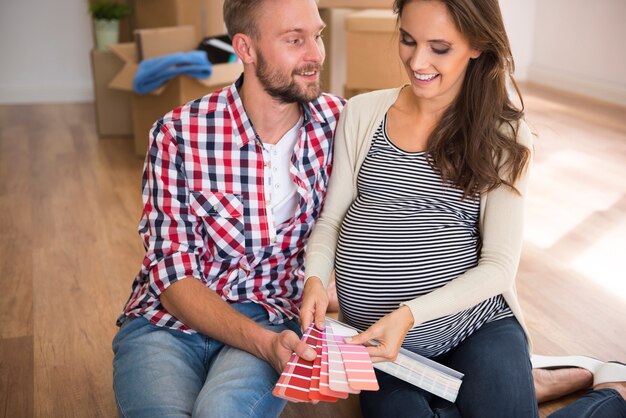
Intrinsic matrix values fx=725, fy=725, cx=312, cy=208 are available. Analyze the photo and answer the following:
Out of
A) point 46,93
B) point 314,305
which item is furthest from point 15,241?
point 46,93

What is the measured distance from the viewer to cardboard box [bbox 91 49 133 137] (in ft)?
13.1

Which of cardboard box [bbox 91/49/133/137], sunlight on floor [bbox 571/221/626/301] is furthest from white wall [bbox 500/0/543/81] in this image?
sunlight on floor [bbox 571/221/626/301]

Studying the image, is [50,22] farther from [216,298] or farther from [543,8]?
[216,298]

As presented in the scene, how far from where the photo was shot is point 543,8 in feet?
17.5

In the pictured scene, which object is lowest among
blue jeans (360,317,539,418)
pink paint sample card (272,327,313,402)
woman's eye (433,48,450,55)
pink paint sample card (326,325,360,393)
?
blue jeans (360,317,539,418)

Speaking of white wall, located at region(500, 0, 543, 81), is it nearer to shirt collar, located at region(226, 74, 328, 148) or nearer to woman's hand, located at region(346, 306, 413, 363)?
shirt collar, located at region(226, 74, 328, 148)

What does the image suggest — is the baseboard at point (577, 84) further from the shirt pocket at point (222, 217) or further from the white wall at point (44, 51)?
the shirt pocket at point (222, 217)

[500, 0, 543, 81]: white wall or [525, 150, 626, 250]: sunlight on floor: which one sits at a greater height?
[500, 0, 543, 81]: white wall

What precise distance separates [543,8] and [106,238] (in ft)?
13.0

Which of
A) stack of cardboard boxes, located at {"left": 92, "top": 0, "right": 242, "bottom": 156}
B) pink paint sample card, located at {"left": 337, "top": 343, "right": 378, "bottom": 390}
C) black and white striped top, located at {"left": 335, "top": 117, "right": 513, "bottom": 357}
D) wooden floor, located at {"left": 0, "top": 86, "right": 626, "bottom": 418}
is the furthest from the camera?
stack of cardboard boxes, located at {"left": 92, "top": 0, "right": 242, "bottom": 156}

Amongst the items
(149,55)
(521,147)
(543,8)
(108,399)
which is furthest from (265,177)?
(543,8)

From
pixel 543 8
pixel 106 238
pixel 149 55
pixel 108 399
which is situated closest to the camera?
pixel 108 399

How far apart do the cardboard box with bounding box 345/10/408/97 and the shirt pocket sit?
1.65 m

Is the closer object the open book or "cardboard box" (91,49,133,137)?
the open book
